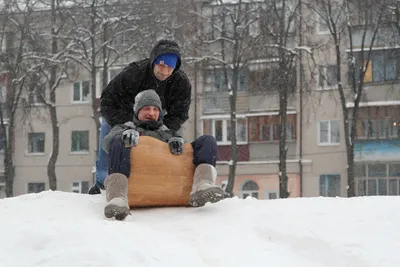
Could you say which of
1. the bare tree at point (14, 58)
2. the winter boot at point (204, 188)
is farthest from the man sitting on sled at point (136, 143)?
the bare tree at point (14, 58)

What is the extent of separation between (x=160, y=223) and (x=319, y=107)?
26.2 meters

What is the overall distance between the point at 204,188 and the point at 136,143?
738 millimetres

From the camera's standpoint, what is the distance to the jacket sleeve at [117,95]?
21.2 ft

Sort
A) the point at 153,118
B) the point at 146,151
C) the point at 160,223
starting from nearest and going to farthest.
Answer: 1. the point at 160,223
2. the point at 146,151
3. the point at 153,118

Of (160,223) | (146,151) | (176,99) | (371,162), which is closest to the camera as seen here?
(160,223)

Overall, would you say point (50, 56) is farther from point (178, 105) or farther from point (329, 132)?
point (178, 105)

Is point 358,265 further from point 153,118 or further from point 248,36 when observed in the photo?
point 248,36

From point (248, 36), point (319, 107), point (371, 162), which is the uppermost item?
point (248, 36)

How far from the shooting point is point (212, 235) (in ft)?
15.9

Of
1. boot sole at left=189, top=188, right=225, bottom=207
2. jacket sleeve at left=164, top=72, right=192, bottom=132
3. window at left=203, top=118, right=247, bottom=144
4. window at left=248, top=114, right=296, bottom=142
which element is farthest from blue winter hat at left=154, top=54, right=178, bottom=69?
window at left=203, top=118, right=247, bottom=144


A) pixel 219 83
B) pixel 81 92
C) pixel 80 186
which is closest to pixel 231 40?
pixel 219 83

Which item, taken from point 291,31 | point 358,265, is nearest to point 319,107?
point 291,31

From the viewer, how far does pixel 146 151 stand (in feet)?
19.2

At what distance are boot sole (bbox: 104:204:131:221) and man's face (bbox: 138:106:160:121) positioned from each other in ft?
4.03
